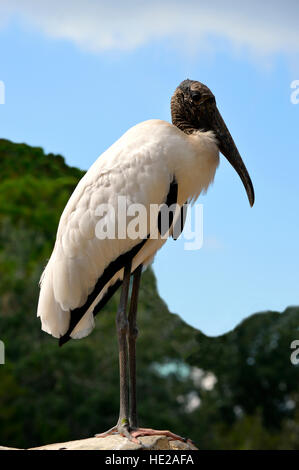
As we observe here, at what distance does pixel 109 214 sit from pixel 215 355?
16.8 meters

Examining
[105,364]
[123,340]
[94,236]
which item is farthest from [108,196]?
[105,364]

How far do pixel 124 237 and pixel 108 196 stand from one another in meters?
0.24

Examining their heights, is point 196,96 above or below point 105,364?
above

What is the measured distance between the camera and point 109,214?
4.17 meters

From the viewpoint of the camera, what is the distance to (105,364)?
1709cm

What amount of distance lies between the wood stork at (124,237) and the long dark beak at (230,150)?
0.54 feet

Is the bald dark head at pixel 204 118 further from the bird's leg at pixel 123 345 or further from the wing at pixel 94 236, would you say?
the bird's leg at pixel 123 345

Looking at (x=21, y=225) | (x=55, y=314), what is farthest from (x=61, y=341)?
(x=21, y=225)

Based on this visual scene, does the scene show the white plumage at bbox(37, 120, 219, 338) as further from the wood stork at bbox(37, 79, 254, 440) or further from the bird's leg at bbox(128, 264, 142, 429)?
the bird's leg at bbox(128, 264, 142, 429)

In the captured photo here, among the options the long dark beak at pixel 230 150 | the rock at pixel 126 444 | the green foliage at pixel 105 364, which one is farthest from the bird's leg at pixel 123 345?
the green foliage at pixel 105 364

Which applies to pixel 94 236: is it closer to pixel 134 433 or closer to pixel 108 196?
pixel 108 196

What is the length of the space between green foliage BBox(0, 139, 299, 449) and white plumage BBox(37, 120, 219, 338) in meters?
10.5

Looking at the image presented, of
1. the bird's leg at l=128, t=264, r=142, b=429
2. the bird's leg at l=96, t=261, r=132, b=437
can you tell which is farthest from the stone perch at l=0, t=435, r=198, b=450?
the bird's leg at l=128, t=264, r=142, b=429
